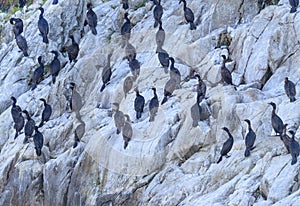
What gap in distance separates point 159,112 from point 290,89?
12.3ft

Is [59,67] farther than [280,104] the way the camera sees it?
Yes

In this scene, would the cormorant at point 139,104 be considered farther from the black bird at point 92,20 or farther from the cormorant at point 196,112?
the black bird at point 92,20

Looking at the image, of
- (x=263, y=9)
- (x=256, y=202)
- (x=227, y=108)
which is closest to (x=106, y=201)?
(x=227, y=108)

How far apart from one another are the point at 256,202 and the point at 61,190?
7443 mm

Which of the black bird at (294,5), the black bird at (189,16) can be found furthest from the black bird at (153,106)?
the black bird at (294,5)

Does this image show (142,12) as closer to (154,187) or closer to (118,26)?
(118,26)

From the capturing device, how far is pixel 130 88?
28859 millimetres

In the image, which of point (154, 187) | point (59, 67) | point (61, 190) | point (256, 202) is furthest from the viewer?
point (59, 67)

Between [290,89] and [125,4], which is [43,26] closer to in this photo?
[125,4]

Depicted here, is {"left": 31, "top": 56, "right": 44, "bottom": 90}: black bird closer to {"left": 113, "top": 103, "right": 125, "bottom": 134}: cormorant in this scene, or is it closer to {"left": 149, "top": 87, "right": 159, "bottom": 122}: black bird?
{"left": 113, "top": 103, "right": 125, "bottom": 134}: cormorant

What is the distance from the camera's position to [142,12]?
Answer: 109 ft

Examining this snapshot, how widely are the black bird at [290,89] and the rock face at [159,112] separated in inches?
10.5

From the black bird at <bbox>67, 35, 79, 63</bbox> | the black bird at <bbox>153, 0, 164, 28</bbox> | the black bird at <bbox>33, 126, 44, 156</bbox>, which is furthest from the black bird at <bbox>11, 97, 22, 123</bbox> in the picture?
the black bird at <bbox>153, 0, 164, 28</bbox>

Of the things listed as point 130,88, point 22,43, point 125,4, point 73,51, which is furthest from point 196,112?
point 22,43
